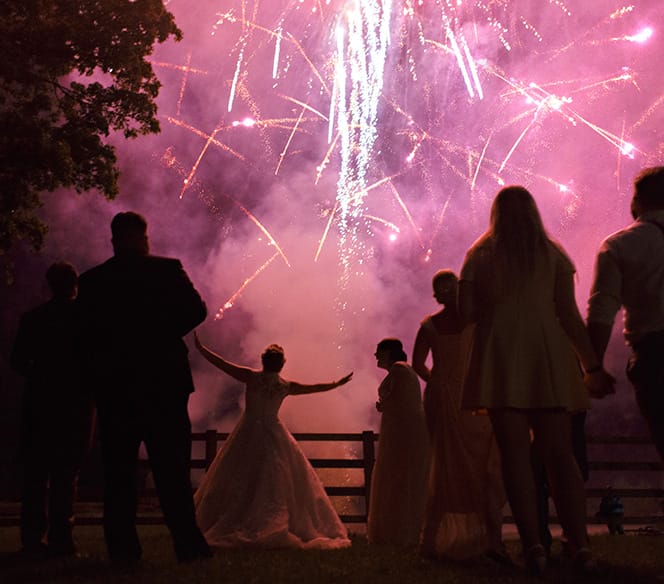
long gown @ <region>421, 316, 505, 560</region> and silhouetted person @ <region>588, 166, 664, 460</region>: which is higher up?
silhouetted person @ <region>588, 166, 664, 460</region>

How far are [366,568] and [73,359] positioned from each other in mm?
2447

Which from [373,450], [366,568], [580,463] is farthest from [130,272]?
[373,450]

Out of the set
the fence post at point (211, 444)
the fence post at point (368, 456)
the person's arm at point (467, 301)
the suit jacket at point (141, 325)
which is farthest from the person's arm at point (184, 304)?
the fence post at point (368, 456)

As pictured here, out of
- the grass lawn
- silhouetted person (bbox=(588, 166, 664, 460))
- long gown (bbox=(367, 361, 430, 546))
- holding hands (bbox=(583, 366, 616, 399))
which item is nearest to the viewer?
silhouetted person (bbox=(588, 166, 664, 460))

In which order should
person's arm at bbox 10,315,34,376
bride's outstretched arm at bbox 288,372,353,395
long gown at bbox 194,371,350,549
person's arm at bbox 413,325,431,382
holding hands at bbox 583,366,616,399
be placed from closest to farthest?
holding hands at bbox 583,366,616,399, person's arm at bbox 10,315,34,376, person's arm at bbox 413,325,431,382, long gown at bbox 194,371,350,549, bride's outstretched arm at bbox 288,372,353,395

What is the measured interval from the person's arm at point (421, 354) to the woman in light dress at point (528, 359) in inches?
65.3

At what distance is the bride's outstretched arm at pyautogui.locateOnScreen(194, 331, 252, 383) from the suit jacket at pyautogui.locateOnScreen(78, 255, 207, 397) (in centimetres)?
182

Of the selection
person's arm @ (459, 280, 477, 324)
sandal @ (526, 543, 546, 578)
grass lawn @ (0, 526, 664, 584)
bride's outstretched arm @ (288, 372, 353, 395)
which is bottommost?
grass lawn @ (0, 526, 664, 584)

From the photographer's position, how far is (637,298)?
165 inches

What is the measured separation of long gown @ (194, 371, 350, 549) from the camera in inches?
263

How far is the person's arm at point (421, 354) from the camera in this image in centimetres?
627

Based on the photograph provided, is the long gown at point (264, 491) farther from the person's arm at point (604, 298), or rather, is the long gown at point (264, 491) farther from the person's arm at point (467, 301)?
the person's arm at point (604, 298)

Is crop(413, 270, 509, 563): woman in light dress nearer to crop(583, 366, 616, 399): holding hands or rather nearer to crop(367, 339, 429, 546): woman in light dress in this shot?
crop(367, 339, 429, 546): woman in light dress

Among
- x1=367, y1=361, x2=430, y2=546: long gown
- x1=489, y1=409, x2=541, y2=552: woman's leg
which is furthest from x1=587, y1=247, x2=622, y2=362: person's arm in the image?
x1=367, y1=361, x2=430, y2=546: long gown
